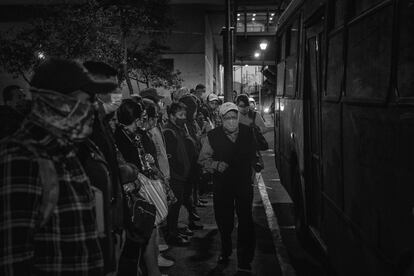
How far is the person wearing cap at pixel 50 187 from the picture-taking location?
2100 mm

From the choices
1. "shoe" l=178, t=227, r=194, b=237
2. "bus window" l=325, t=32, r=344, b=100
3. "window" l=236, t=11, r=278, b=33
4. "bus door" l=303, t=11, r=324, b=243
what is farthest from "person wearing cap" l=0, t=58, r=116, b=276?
"window" l=236, t=11, r=278, b=33

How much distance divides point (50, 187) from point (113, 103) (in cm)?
198

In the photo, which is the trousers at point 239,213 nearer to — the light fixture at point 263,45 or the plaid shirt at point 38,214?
the plaid shirt at point 38,214

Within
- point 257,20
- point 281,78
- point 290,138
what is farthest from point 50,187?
point 257,20

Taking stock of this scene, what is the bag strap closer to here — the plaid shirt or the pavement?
the plaid shirt

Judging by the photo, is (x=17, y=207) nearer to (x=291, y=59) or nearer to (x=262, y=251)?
(x=262, y=251)

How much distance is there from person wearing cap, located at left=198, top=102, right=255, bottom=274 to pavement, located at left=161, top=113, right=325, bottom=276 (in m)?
0.43

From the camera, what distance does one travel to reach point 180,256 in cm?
608

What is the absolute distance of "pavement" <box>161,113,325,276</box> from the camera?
5.51 metres

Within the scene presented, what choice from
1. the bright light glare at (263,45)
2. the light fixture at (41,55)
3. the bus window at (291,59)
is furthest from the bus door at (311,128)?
the bright light glare at (263,45)

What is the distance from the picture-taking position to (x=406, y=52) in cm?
270

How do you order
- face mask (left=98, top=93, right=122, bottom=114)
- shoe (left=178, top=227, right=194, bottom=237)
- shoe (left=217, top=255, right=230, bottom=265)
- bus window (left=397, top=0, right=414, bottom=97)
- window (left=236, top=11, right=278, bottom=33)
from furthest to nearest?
window (left=236, top=11, right=278, bottom=33)
shoe (left=178, top=227, right=194, bottom=237)
shoe (left=217, top=255, right=230, bottom=265)
face mask (left=98, top=93, right=122, bottom=114)
bus window (left=397, top=0, right=414, bottom=97)

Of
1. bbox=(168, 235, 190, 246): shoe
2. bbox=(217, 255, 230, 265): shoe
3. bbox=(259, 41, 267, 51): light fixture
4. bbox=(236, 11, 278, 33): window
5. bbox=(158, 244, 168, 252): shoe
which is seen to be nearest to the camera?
bbox=(217, 255, 230, 265): shoe

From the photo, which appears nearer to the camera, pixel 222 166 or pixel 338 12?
pixel 338 12
